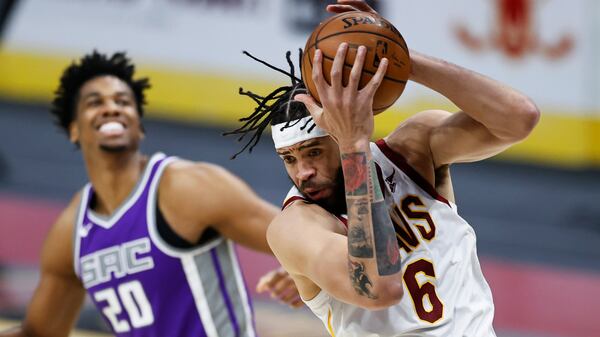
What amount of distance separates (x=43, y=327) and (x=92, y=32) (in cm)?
555

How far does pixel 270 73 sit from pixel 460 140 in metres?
6.78

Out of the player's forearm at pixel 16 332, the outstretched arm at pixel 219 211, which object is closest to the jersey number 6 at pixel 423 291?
the outstretched arm at pixel 219 211

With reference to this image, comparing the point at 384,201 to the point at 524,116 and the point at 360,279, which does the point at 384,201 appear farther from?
the point at 524,116

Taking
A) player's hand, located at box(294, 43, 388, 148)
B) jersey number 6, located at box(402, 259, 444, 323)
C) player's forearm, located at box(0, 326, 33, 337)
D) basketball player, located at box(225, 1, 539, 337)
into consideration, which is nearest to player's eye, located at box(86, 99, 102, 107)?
player's forearm, located at box(0, 326, 33, 337)

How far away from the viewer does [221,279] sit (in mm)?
4707

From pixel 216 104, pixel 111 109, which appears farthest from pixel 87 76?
pixel 216 104

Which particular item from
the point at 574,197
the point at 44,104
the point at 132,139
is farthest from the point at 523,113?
the point at 44,104

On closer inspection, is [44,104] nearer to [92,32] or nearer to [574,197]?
[92,32]

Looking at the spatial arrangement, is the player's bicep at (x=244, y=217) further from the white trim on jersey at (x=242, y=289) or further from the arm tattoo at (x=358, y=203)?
the arm tattoo at (x=358, y=203)

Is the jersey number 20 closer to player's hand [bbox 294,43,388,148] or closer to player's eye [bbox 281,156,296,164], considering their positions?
player's eye [bbox 281,156,296,164]

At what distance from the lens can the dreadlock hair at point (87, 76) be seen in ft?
16.9

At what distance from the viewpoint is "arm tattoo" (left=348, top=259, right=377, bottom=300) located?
9.43ft

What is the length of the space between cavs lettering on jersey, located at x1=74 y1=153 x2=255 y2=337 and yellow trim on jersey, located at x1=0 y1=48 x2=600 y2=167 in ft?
17.6

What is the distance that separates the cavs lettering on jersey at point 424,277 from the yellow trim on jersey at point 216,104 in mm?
6640
